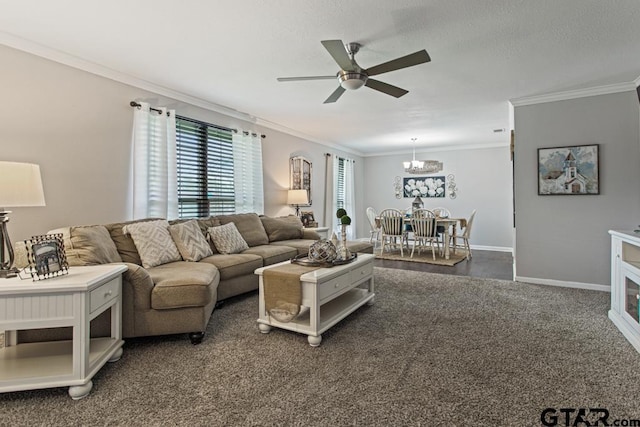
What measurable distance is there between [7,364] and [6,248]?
2.16 feet

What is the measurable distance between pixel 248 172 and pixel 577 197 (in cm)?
439

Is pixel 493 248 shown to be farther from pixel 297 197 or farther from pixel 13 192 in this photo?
pixel 13 192

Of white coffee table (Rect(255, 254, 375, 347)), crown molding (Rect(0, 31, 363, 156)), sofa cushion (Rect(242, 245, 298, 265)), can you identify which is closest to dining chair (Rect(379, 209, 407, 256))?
sofa cushion (Rect(242, 245, 298, 265))

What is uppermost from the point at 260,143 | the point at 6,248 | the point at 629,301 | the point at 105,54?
the point at 105,54

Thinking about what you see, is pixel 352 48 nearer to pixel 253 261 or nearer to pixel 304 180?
pixel 253 261

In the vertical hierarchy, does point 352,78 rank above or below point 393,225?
above

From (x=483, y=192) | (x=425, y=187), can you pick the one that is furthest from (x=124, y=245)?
(x=483, y=192)

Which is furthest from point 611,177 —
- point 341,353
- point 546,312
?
point 341,353

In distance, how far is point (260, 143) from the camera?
17.1ft


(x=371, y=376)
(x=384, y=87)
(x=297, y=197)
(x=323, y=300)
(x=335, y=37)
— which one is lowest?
(x=371, y=376)

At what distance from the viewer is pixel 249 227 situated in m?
4.46

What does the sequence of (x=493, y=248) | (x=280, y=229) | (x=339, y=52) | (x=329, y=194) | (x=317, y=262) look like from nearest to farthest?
(x=339, y=52) → (x=317, y=262) → (x=280, y=229) → (x=329, y=194) → (x=493, y=248)

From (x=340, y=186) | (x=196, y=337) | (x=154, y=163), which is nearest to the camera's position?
(x=196, y=337)

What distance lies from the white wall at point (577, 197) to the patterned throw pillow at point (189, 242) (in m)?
3.96
